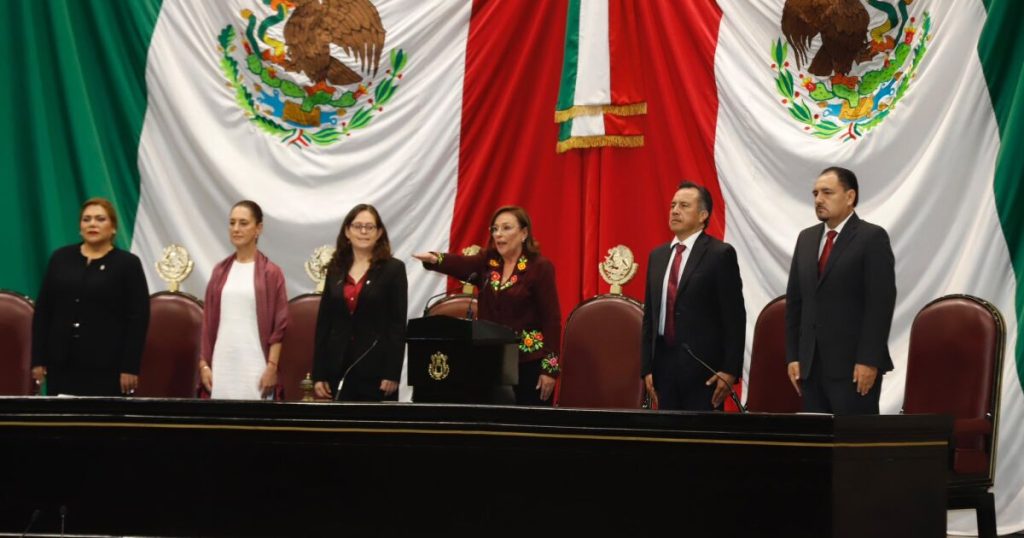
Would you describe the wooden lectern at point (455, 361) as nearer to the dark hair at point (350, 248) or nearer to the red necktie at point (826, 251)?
the dark hair at point (350, 248)

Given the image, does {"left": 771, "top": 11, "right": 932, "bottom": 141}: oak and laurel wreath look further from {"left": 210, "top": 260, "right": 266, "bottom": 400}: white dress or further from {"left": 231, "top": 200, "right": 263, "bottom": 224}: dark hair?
{"left": 210, "top": 260, "right": 266, "bottom": 400}: white dress

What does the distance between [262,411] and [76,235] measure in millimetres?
Answer: 3502

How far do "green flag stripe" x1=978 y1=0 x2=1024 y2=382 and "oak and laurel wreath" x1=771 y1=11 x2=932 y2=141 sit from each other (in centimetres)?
30

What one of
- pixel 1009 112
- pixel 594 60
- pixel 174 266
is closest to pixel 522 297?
pixel 594 60

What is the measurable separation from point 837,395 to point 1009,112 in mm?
1641

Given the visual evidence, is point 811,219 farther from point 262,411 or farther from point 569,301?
point 262,411

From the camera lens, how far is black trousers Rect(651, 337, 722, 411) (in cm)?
438

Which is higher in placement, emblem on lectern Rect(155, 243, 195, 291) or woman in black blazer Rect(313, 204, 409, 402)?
emblem on lectern Rect(155, 243, 195, 291)

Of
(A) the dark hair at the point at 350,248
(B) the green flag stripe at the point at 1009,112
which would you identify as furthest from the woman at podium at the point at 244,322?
(B) the green flag stripe at the point at 1009,112

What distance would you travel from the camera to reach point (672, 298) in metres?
4.54

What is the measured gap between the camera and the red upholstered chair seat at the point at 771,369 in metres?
4.86

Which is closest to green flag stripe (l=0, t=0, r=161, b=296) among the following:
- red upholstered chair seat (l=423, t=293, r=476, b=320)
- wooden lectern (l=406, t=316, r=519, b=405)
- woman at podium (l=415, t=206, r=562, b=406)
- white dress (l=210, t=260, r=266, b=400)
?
white dress (l=210, t=260, r=266, b=400)

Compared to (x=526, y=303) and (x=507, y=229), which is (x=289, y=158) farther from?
(x=526, y=303)

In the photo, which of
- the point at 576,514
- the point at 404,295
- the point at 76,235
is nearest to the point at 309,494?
the point at 576,514
